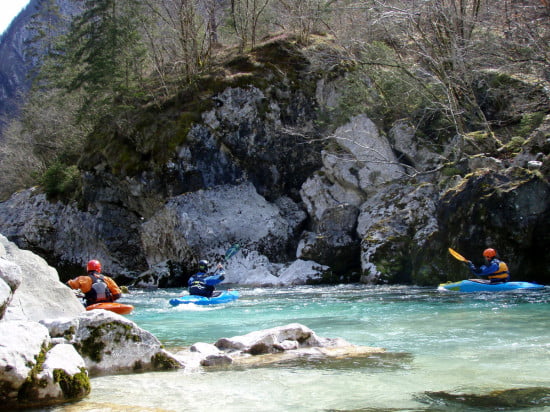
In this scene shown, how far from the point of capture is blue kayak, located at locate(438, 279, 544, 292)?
1130cm

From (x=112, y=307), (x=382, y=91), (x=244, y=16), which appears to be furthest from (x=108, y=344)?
(x=244, y=16)

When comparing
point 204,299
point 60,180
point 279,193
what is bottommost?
point 204,299

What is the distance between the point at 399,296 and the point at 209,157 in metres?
10.3

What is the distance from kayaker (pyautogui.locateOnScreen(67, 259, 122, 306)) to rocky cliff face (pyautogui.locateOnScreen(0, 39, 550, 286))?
834 cm

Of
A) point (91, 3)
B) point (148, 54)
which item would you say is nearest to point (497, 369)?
point (148, 54)

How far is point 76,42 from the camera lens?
2520 centimetres

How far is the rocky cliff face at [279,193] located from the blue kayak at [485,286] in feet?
4.15

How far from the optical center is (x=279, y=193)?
20.5m

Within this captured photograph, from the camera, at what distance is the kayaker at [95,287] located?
336 inches

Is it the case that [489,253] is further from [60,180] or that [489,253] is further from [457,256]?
[60,180]

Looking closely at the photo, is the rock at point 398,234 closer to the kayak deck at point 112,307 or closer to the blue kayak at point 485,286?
the blue kayak at point 485,286

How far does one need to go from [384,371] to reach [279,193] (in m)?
15.9

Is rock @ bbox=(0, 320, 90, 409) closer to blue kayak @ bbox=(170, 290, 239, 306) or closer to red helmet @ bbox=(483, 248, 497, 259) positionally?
blue kayak @ bbox=(170, 290, 239, 306)

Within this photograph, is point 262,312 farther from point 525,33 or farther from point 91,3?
point 91,3
